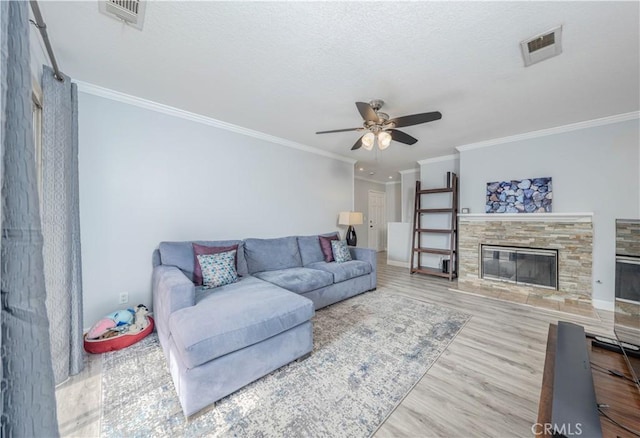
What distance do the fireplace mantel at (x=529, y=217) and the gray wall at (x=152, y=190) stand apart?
128 inches

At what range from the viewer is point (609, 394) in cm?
97

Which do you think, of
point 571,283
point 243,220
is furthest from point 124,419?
point 571,283

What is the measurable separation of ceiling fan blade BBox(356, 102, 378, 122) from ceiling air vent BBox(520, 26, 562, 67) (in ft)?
3.74

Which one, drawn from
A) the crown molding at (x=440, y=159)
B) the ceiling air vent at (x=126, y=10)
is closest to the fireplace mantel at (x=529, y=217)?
the crown molding at (x=440, y=159)

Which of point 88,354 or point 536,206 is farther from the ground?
point 536,206

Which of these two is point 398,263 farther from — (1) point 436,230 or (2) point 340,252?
(2) point 340,252

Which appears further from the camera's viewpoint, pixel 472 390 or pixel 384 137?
pixel 384 137

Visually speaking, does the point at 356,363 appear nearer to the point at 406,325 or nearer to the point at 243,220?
the point at 406,325

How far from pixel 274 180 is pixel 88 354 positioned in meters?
2.82

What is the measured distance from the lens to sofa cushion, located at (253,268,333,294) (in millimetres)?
2773

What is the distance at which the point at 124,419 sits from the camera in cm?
144

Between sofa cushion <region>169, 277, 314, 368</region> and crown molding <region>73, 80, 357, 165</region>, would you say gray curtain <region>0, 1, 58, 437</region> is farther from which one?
crown molding <region>73, 80, 357, 165</region>

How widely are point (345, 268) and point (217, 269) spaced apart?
169cm

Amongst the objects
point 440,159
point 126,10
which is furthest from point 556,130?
point 126,10
